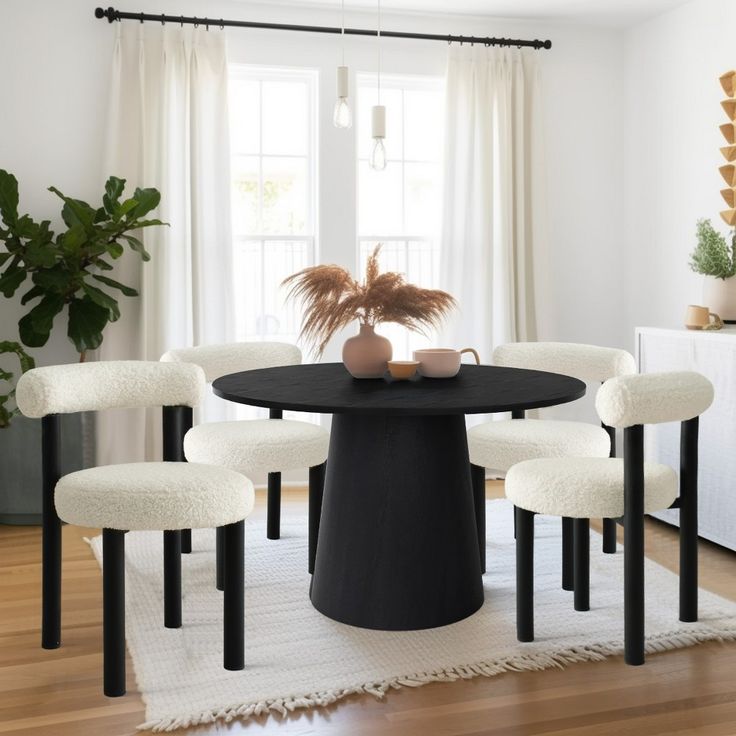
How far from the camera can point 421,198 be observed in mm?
5215

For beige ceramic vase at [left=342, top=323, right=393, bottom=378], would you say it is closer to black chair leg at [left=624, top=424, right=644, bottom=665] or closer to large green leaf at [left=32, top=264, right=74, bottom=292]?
black chair leg at [left=624, top=424, right=644, bottom=665]

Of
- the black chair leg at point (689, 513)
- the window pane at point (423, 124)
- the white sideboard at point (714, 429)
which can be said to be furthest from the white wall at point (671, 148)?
the black chair leg at point (689, 513)

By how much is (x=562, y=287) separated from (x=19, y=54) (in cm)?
319

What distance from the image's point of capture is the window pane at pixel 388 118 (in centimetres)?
501

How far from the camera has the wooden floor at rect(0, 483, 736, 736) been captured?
220 cm

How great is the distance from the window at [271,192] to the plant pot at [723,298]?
2109 mm

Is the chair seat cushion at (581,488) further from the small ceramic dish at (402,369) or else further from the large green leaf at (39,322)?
the large green leaf at (39,322)

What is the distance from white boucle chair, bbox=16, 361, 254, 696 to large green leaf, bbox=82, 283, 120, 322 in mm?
1412

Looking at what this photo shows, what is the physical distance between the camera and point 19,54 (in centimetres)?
450

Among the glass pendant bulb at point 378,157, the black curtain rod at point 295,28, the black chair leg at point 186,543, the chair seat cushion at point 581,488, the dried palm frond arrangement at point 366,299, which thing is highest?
the black curtain rod at point 295,28

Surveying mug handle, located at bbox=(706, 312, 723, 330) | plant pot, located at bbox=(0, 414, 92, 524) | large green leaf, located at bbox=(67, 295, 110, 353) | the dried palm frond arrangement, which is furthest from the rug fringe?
large green leaf, located at bbox=(67, 295, 110, 353)

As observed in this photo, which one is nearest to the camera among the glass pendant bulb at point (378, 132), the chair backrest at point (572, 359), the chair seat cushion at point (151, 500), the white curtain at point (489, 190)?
the chair seat cushion at point (151, 500)

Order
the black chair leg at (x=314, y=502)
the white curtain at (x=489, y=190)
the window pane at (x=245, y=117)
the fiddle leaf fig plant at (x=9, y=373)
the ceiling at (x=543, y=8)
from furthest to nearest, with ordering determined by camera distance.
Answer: the white curtain at (x=489, y=190) → the window pane at (x=245, y=117) → the ceiling at (x=543, y=8) → the fiddle leaf fig plant at (x=9, y=373) → the black chair leg at (x=314, y=502)

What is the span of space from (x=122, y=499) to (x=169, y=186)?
267 cm
